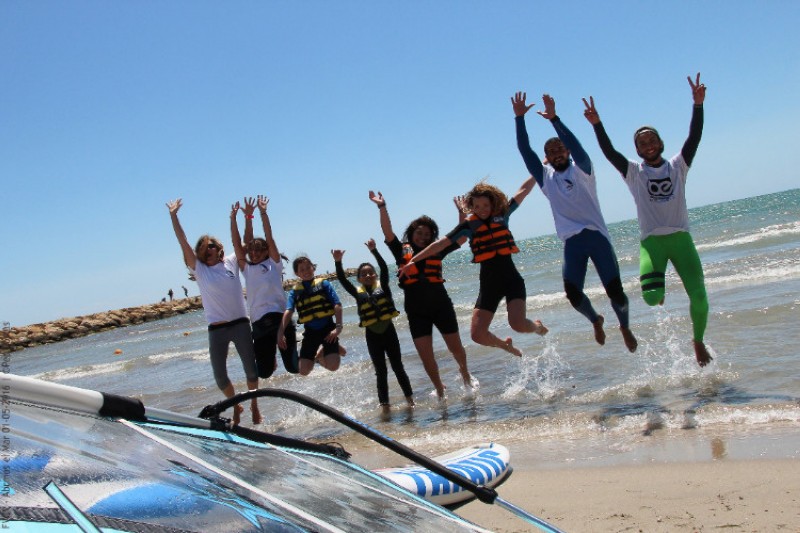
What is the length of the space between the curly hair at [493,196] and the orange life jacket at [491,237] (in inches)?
4.1

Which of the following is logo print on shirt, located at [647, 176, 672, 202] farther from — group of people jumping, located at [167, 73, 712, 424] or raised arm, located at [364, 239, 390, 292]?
raised arm, located at [364, 239, 390, 292]

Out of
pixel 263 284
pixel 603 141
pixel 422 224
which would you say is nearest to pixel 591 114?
pixel 603 141

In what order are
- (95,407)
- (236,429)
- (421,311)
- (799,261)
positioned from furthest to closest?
(799,261) → (421,311) → (236,429) → (95,407)

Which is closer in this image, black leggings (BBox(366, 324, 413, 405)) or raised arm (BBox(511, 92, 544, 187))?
raised arm (BBox(511, 92, 544, 187))

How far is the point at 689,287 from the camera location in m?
6.68

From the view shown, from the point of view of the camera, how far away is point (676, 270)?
6.63 m

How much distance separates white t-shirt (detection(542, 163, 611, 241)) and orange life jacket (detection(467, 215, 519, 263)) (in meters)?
0.59

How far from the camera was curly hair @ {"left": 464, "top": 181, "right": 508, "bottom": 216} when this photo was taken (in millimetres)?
7195

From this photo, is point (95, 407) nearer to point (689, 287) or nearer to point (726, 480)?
point (726, 480)

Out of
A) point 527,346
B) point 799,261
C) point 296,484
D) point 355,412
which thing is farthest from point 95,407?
point 799,261

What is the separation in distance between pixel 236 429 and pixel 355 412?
6.00 meters

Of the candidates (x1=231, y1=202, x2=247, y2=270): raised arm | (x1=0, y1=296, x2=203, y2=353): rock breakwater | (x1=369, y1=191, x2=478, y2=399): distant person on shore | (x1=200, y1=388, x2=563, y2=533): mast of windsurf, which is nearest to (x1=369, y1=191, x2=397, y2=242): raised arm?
(x1=369, y1=191, x2=478, y2=399): distant person on shore

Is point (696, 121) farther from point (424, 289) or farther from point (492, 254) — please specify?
point (424, 289)

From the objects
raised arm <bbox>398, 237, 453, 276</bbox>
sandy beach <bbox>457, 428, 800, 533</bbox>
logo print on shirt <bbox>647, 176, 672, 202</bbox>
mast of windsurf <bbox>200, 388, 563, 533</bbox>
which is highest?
logo print on shirt <bbox>647, 176, 672, 202</bbox>
